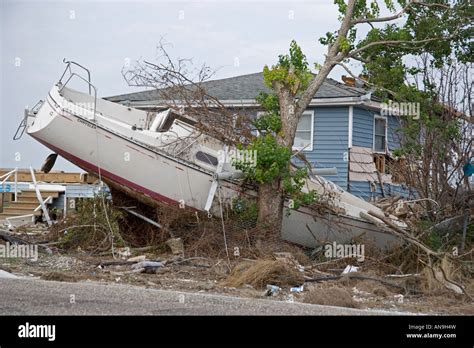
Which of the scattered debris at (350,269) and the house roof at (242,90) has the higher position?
the house roof at (242,90)

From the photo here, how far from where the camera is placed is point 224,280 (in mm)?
13023

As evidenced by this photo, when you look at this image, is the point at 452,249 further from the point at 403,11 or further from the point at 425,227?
the point at 403,11

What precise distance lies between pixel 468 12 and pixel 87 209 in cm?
952

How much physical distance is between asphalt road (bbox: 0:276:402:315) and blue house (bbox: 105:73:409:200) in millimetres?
12649

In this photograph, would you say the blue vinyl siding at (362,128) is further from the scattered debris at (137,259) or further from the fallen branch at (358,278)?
the fallen branch at (358,278)

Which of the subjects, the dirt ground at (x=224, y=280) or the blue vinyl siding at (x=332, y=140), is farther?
the blue vinyl siding at (x=332, y=140)

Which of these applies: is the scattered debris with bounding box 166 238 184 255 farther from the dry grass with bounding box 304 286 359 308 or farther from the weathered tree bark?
the dry grass with bounding box 304 286 359 308

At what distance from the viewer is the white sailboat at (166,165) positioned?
1614cm

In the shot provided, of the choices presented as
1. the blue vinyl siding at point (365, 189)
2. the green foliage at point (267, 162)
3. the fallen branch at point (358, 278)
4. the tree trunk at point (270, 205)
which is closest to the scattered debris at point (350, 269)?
the fallen branch at point (358, 278)

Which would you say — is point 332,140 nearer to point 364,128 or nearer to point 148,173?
point 364,128

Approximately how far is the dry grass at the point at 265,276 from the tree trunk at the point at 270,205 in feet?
9.07

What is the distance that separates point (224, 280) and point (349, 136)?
435 inches

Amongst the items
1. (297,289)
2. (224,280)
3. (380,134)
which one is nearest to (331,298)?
(297,289)

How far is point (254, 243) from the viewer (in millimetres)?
15492
